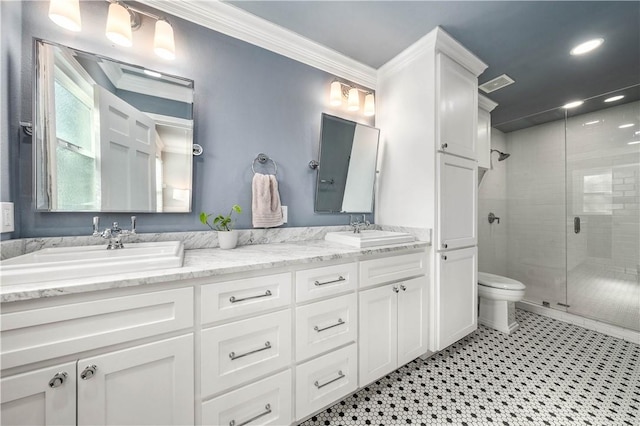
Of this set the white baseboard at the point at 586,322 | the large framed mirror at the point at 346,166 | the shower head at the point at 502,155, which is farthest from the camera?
the shower head at the point at 502,155

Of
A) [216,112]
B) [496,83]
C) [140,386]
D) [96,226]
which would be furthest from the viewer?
[496,83]

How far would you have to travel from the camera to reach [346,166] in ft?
6.35

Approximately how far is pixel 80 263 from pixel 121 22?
115 cm

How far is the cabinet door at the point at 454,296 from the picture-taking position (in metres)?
1.64

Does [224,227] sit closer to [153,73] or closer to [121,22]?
[153,73]

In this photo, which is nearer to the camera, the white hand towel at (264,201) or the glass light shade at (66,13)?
the glass light shade at (66,13)

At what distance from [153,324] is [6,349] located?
33 centimetres

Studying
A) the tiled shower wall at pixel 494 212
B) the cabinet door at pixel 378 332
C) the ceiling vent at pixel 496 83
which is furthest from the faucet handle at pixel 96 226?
the tiled shower wall at pixel 494 212

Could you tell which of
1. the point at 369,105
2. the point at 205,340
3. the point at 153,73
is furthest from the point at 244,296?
the point at 369,105

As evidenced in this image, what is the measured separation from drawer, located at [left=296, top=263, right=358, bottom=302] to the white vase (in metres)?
0.49

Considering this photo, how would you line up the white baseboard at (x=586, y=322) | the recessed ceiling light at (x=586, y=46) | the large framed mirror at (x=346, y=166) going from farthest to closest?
the white baseboard at (x=586, y=322) → the large framed mirror at (x=346, y=166) → the recessed ceiling light at (x=586, y=46)

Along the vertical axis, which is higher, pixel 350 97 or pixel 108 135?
pixel 350 97

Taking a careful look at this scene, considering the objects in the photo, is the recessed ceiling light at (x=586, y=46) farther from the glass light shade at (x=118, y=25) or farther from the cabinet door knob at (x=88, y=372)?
the cabinet door knob at (x=88, y=372)

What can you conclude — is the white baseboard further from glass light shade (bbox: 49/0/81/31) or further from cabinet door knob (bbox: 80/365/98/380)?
glass light shade (bbox: 49/0/81/31)
